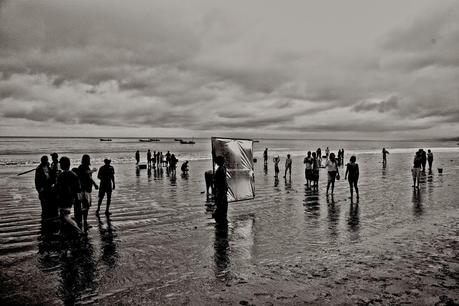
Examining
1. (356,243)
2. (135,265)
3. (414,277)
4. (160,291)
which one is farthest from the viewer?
(356,243)

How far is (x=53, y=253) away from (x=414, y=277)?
7208mm

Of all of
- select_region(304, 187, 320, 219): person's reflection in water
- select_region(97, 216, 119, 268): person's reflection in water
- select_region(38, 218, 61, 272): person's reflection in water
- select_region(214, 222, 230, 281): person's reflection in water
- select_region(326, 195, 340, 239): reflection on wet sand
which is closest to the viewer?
select_region(214, 222, 230, 281): person's reflection in water

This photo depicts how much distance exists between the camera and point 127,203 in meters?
14.8

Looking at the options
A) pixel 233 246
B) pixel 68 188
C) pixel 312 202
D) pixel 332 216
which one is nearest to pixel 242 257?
pixel 233 246

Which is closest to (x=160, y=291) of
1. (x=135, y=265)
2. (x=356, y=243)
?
(x=135, y=265)

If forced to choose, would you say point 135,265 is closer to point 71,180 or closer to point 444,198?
point 71,180

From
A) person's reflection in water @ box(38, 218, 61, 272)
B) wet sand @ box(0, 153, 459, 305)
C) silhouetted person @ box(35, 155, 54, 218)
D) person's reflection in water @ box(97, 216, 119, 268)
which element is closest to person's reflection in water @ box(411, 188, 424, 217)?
wet sand @ box(0, 153, 459, 305)

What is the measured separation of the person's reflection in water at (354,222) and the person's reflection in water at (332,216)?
1.29ft

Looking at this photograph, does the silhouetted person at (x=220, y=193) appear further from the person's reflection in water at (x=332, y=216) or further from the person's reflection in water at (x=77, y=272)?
the person's reflection in water at (x=77, y=272)

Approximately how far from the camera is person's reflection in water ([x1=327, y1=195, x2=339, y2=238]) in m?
9.67

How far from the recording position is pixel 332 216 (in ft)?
38.5

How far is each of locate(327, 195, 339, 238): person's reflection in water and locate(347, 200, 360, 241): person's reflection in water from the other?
1.29 ft

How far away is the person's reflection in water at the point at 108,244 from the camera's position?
23.9ft

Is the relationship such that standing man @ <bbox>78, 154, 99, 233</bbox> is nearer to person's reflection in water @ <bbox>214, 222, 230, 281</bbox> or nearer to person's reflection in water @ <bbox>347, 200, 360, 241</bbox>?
person's reflection in water @ <bbox>214, 222, 230, 281</bbox>
